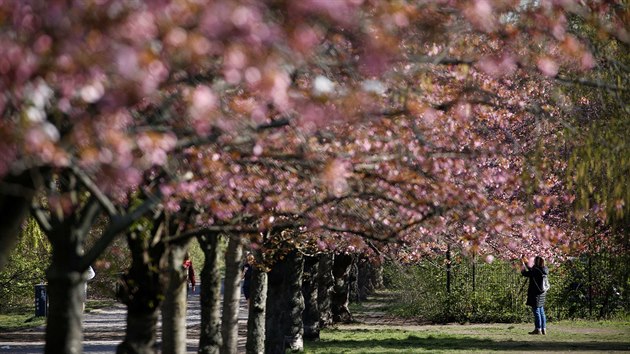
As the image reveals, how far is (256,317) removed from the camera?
1911 centimetres

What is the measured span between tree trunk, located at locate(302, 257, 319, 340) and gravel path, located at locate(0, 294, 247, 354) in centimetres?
148

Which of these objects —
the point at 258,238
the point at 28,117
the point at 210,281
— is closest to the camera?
the point at 28,117

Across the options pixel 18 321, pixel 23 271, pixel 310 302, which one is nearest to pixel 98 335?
pixel 310 302

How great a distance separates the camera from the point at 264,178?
11.8m

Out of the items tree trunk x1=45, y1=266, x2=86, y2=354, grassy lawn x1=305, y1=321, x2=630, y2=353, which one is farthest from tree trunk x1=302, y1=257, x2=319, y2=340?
tree trunk x1=45, y1=266, x2=86, y2=354

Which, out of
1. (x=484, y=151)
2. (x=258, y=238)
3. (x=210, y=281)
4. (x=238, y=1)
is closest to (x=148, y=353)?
(x=258, y=238)

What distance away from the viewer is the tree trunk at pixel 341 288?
33.2 metres

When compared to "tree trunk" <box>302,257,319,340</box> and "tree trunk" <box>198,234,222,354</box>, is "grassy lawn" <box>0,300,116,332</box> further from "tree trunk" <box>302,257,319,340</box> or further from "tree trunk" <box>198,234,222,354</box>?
"tree trunk" <box>198,234,222,354</box>

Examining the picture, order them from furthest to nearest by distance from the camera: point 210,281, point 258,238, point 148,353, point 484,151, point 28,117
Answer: point 210,281 < point 258,238 < point 148,353 < point 484,151 < point 28,117

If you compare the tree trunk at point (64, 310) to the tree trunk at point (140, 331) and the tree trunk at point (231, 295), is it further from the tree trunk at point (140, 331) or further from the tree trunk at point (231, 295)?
the tree trunk at point (231, 295)

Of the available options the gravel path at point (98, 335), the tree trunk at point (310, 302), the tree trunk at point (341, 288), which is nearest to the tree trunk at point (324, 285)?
the tree trunk at point (341, 288)

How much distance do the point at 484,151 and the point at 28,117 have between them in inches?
276

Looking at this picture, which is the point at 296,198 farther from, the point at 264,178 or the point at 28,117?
the point at 28,117

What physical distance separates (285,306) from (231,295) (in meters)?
5.66
